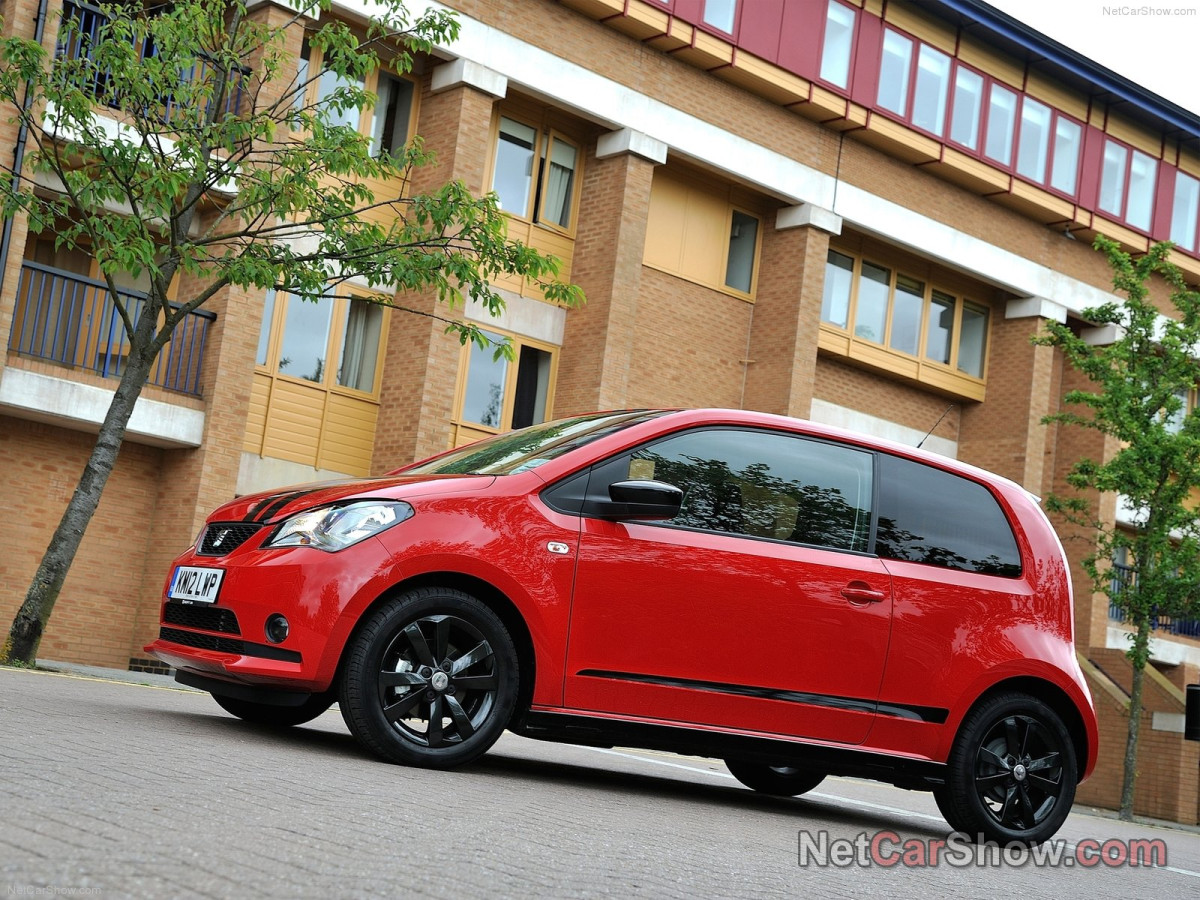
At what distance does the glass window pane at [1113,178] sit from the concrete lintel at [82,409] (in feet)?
66.8

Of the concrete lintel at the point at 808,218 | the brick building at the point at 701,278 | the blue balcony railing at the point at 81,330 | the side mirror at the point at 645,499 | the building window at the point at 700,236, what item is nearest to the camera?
the side mirror at the point at 645,499

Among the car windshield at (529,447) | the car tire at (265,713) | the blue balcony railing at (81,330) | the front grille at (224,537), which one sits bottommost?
the car tire at (265,713)

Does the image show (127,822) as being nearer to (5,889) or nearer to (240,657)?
(5,889)

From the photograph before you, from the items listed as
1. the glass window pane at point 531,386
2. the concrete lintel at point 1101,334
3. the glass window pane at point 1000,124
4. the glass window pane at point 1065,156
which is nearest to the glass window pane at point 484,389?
the glass window pane at point 531,386

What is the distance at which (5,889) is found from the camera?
114 inches

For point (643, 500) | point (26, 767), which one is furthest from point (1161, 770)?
point (26, 767)

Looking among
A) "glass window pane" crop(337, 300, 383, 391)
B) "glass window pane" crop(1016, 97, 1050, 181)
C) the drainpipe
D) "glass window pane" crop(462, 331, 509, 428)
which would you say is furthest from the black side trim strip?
"glass window pane" crop(1016, 97, 1050, 181)

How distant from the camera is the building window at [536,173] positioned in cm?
2333

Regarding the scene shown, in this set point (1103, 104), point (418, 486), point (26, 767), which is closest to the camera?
point (26, 767)

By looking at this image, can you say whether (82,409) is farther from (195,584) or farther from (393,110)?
(195,584)

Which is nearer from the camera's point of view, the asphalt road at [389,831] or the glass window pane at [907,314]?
the asphalt road at [389,831]

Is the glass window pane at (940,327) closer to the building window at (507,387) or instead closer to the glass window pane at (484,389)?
the building window at (507,387)

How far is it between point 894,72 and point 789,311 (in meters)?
5.22

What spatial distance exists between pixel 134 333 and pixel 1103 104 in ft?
80.2
